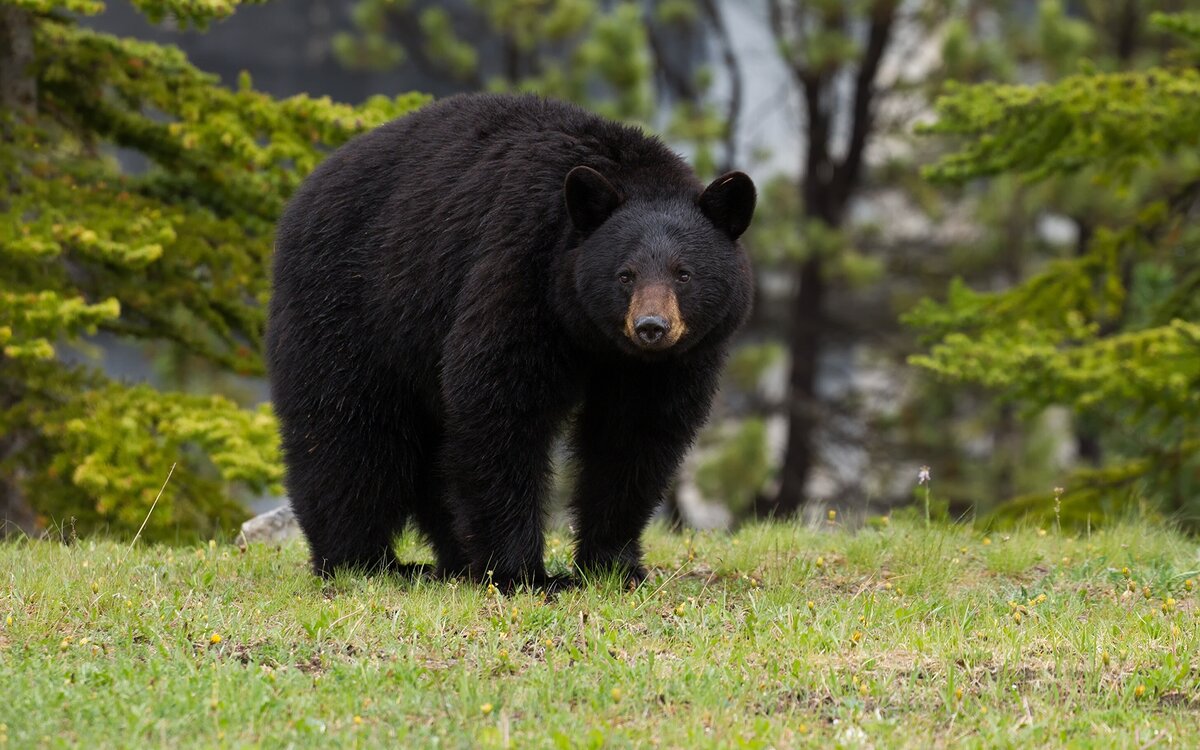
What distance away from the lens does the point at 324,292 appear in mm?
6605

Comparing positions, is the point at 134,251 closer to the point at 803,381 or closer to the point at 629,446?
the point at 629,446

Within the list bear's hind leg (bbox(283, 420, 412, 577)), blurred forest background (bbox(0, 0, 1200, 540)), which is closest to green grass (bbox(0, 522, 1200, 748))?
bear's hind leg (bbox(283, 420, 412, 577))

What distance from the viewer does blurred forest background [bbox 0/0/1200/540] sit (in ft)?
29.8

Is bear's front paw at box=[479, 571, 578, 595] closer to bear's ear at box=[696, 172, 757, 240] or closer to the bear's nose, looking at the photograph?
the bear's nose

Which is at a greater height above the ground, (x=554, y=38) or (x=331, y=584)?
(x=554, y=38)

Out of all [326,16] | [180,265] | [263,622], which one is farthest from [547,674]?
[326,16]

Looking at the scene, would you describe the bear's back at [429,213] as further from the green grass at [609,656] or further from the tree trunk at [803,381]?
the tree trunk at [803,381]

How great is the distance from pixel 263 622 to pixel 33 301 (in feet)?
12.3

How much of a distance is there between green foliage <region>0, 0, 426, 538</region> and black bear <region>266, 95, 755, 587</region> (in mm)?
2083

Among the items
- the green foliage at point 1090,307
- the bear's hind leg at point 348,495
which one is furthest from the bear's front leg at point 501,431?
the green foliage at point 1090,307

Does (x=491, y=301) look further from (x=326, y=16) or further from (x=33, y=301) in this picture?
(x=326, y=16)

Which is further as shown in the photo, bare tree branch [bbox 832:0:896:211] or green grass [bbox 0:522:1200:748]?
bare tree branch [bbox 832:0:896:211]

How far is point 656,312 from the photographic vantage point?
570 centimetres

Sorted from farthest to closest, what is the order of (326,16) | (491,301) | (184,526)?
1. (326,16)
2. (184,526)
3. (491,301)
